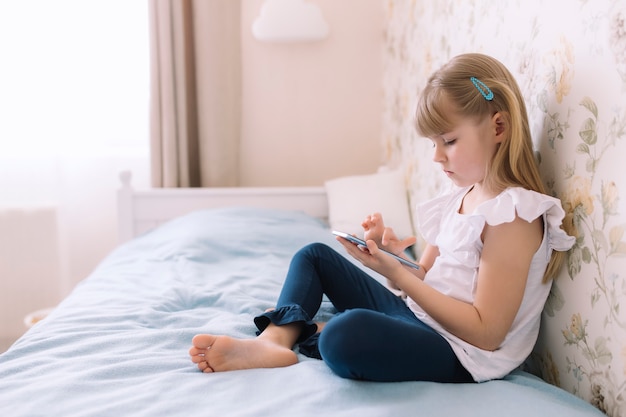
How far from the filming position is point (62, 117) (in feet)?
8.68

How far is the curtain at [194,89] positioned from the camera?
2.56 metres

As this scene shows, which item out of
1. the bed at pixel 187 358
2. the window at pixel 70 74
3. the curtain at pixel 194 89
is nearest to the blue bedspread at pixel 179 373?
the bed at pixel 187 358

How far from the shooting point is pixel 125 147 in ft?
8.91

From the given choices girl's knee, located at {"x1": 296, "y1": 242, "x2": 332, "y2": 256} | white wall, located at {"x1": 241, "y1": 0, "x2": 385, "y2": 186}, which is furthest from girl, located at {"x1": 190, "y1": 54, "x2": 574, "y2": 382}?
white wall, located at {"x1": 241, "y1": 0, "x2": 385, "y2": 186}

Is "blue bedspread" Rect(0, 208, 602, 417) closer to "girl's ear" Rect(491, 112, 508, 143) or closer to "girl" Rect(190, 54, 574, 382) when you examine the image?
"girl" Rect(190, 54, 574, 382)

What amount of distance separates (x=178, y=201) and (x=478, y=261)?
1.54m

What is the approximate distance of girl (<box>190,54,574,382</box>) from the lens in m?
1.07

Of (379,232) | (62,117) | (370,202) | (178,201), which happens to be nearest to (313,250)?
(379,232)

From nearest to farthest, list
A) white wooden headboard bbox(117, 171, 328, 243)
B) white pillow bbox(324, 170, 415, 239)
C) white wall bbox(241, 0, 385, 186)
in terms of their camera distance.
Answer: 1. white pillow bbox(324, 170, 415, 239)
2. white wooden headboard bbox(117, 171, 328, 243)
3. white wall bbox(241, 0, 385, 186)

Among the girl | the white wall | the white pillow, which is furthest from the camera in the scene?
the white wall

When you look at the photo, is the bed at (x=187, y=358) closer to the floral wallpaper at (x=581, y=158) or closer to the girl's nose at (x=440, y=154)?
the floral wallpaper at (x=581, y=158)

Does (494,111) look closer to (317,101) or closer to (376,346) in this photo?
(376,346)

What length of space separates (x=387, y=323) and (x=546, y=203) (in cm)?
34

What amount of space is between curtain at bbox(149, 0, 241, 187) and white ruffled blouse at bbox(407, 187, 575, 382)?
1528 mm
